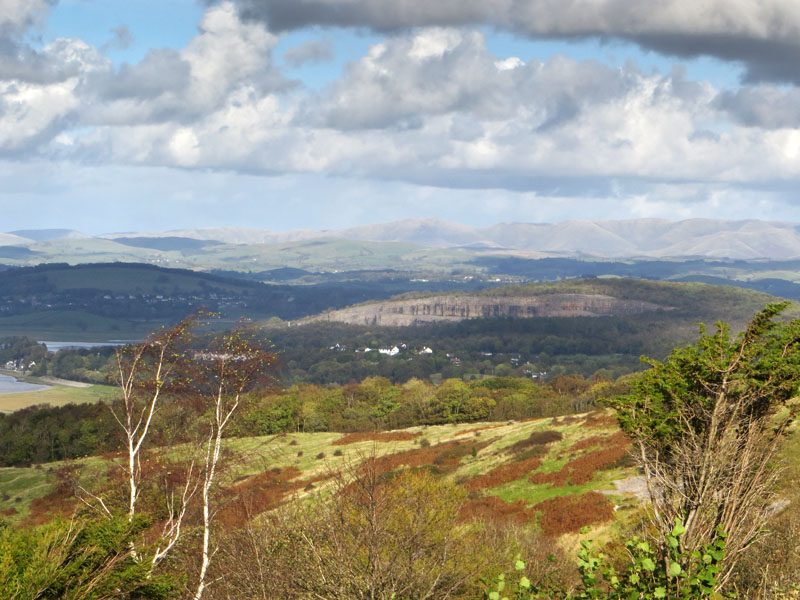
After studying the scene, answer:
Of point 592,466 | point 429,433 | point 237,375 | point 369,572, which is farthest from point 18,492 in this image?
point 369,572

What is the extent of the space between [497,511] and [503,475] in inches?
510

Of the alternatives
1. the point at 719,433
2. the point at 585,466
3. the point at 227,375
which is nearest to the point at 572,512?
the point at 585,466

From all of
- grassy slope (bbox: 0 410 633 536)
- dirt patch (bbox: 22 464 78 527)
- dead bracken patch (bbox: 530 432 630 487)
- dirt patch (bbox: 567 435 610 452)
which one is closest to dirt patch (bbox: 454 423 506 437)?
grassy slope (bbox: 0 410 633 536)

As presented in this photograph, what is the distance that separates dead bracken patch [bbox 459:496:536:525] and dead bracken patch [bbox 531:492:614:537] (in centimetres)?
109

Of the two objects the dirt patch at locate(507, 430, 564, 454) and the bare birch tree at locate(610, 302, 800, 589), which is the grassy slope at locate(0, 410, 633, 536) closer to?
the dirt patch at locate(507, 430, 564, 454)

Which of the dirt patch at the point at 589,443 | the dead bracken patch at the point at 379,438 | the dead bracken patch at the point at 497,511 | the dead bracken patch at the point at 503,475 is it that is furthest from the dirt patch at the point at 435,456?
the dead bracken patch at the point at 497,511

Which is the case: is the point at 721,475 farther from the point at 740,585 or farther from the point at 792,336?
the point at 740,585

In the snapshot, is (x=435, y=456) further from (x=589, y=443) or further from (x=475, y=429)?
(x=475, y=429)

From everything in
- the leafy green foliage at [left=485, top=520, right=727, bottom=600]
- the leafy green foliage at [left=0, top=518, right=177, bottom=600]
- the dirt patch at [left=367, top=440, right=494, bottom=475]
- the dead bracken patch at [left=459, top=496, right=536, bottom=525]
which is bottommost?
the dirt patch at [left=367, top=440, right=494, bottom=475]

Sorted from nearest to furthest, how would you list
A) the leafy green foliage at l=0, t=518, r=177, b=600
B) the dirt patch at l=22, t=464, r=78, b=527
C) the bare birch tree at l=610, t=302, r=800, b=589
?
1. the leafy green foliage at l=0, t=518, r=177, b=600
2. the bare birch tree at l=610, t=302, r=800, b=589
3. the dirt patch at l=22, t=464, r=78, b=527

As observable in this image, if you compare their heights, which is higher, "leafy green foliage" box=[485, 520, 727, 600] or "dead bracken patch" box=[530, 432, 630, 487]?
"leafy green foliage" box=[485, 520, 727, 600]

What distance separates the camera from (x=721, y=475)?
18.1 m

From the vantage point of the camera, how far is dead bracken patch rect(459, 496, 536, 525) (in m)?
46.0

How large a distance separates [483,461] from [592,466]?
17.3m
